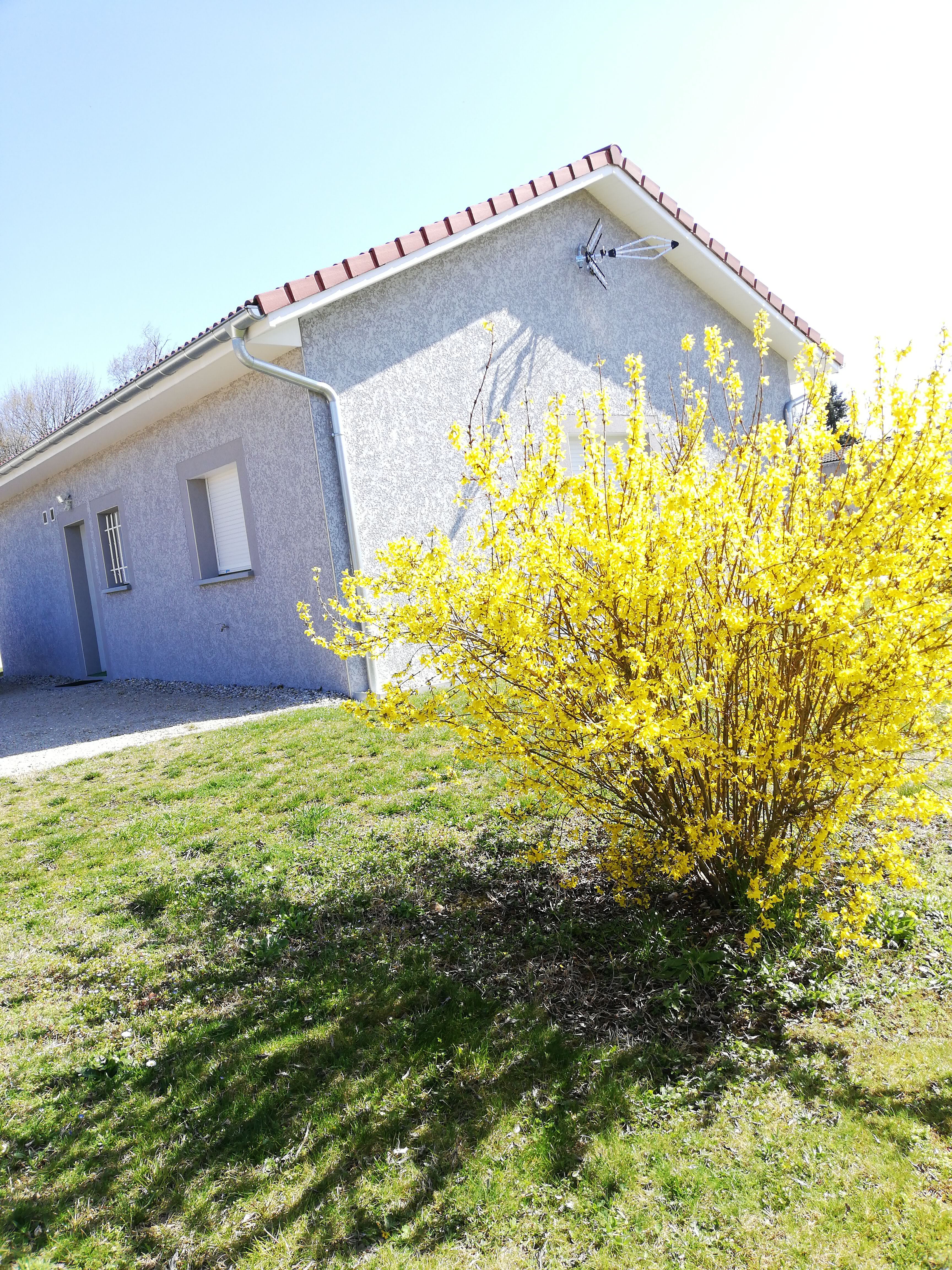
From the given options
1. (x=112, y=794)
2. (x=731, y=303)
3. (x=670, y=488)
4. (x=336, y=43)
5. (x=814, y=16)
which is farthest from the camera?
(x=731, y=303)

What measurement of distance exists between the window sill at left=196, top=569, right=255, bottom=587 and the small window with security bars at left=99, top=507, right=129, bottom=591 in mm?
2772

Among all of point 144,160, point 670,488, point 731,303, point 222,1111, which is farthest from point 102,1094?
point 731,303

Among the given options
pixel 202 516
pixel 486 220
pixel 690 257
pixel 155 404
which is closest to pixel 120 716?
pixel 202 516

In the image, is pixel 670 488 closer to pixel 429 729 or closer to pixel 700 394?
pixel 700 394

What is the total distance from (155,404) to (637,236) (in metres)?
6.57

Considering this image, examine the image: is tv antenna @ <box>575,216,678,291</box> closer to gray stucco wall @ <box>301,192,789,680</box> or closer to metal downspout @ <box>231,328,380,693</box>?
gray stucco wall @ <box>301,192,789,680</box>

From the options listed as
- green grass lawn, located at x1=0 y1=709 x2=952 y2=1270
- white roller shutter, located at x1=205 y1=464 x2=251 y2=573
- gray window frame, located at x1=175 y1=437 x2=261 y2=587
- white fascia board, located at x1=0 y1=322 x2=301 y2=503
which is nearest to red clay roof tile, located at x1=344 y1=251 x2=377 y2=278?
white fascia board, located at x1=0 y1=322 x2=301 y2=503

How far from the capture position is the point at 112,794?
566 centimetres

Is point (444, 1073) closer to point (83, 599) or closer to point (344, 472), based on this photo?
point (344, 472)

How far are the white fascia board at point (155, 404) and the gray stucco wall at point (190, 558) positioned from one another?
15 centimetres

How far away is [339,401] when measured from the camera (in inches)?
290

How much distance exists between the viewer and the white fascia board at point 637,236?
277 inches

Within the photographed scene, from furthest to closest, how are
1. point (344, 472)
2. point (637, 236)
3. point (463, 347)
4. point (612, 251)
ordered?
point (637, 236)
point (612, 251)
point (463, 347)
point (344, 472)

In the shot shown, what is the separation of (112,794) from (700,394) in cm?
466
